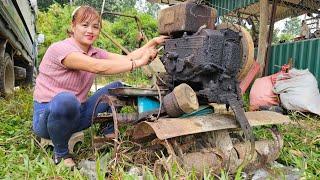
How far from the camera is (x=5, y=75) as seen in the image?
219 inches

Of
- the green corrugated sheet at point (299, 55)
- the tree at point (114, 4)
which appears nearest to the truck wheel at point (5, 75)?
the green corrugated sheet at point (299, 55)

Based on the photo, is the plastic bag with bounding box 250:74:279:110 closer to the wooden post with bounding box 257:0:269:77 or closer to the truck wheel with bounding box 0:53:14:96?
the wooden post with bounding box 257:0:269:77

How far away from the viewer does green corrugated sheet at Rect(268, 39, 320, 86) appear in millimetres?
5488

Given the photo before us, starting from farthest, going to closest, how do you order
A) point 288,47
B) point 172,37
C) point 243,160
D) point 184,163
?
point 288,47, point 172,37, point 243,160, point 184,163

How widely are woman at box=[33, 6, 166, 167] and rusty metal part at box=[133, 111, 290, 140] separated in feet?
1.37

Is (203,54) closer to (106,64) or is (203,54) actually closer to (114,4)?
(106,64)

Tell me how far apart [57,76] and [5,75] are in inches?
140

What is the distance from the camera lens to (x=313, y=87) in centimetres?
479

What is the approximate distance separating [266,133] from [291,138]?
23cm

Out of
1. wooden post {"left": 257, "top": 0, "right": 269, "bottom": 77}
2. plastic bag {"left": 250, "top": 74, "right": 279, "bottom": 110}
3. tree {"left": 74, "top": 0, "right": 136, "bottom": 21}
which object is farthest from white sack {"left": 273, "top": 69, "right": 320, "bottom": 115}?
tree {"left": 74, "top": 0, "right": 136, "bottom": 21}

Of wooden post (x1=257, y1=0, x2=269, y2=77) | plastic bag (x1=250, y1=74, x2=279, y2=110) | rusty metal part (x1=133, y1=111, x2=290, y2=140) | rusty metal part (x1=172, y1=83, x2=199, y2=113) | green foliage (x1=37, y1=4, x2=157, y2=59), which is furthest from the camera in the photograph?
green foliage (x1=37, y1=4, x2=157, y2=59)

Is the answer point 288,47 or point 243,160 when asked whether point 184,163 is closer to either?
point 243,160

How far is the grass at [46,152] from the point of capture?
2055mm

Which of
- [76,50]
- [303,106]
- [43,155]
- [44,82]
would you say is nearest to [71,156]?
[43,155]
